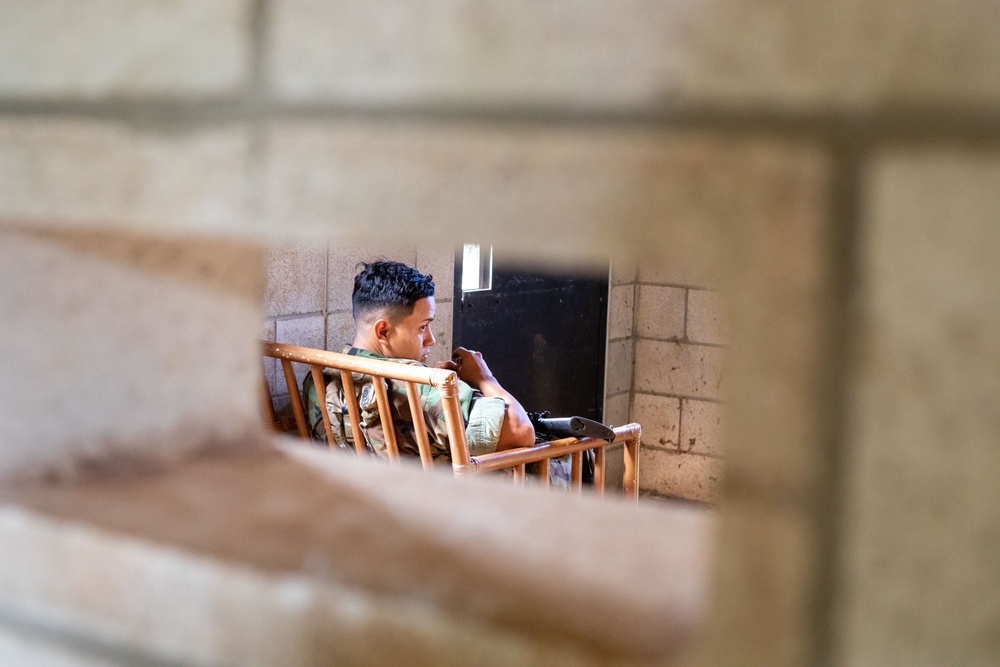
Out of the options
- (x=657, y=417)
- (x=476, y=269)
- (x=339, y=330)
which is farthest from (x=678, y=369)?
(x=339, y=330)

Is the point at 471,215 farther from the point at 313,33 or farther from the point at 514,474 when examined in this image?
the point at 514,474

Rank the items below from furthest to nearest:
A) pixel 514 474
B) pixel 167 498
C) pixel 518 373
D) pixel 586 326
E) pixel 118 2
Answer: pixel 586 326, pixel 518 373, pixel 514 474, pixel 167 498, pixel 118 2

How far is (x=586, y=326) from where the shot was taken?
4.80 meters

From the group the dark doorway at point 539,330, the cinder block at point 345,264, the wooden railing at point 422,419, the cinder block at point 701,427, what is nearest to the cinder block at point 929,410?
the wooden railing at point 422,419

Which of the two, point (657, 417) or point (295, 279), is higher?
point (295, 279)

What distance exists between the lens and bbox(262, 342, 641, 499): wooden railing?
246 cm

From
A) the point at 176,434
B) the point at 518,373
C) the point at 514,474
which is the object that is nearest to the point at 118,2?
the point at 176,434

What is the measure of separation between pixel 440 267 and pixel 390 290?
2.79ft

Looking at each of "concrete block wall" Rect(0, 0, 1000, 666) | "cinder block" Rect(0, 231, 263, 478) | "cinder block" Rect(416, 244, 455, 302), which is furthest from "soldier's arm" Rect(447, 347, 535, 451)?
"concrete block wall" Rect(0, 0, 1000, 666)

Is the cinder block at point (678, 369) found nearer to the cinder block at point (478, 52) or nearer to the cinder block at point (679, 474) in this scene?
the cinder block at point (679, 474)

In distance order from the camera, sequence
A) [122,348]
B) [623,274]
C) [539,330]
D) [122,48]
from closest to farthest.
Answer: [122,48]
[122,348]
[539,330]
[623,274]

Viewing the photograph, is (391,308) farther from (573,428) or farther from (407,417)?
(573,428)

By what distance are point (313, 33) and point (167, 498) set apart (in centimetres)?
44

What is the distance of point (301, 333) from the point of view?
3363mm
